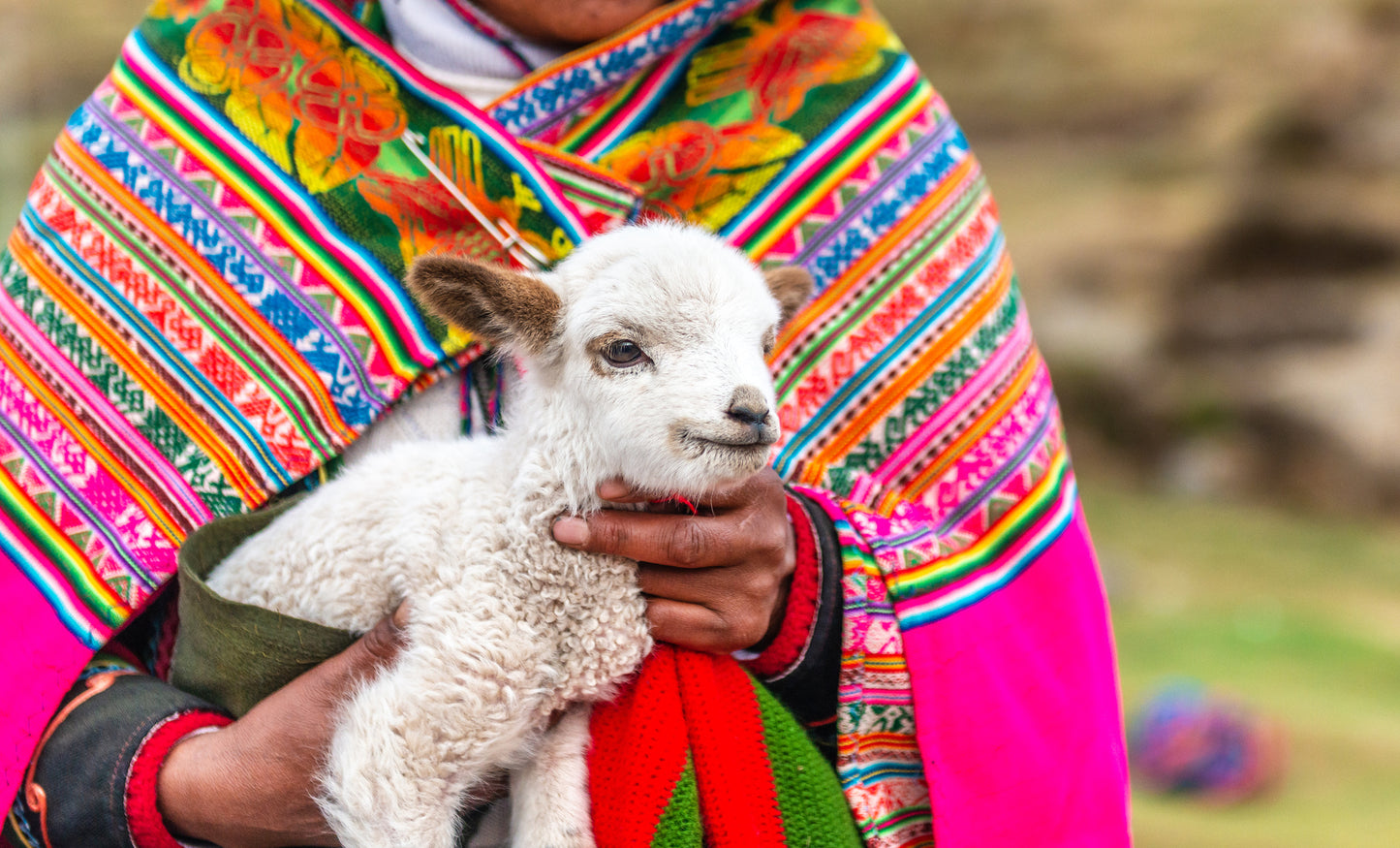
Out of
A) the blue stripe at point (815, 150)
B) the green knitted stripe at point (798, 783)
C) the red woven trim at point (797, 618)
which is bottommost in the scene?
the green knitted stripe at point (798, 783)

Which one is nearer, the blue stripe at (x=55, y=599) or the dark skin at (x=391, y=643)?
the dark skin at (x=391, y=643)

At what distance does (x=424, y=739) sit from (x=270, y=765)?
0.29m

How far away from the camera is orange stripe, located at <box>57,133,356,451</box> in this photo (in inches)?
65.4

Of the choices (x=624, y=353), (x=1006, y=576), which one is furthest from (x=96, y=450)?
(x=1006, y=576)

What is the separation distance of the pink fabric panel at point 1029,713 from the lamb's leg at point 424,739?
1.91 ft

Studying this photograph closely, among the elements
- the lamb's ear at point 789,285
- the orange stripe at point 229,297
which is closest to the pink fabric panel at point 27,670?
the orange stripe at point 229,297

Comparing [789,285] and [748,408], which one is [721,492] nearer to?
[748,408]

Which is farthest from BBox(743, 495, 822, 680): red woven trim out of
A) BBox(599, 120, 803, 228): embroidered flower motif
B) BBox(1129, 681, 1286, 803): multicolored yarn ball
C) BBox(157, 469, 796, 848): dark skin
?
BBox(1129, 681, 1286, 803): multicolored yarn ball

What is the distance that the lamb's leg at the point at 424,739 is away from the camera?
4.36ft

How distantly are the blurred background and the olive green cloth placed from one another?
4726mm

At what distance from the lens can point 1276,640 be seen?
5.77 metres

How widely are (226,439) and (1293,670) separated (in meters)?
5.18

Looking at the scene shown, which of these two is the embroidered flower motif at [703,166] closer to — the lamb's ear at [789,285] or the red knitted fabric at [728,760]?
the lamb's ear at [789,285]

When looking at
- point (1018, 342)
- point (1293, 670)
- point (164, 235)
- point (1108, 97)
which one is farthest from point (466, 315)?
point (1108, 97)
